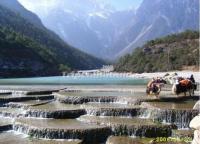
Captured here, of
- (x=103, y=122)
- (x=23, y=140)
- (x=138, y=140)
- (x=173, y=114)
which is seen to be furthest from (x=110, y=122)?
(x=23, y=140)

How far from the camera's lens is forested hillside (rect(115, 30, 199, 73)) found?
6457 inches

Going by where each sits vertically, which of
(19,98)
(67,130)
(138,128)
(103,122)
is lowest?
(67,130)

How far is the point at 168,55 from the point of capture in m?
176

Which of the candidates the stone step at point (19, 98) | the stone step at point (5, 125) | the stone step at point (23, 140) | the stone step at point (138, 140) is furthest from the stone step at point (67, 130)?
Answer: the stone step at point (19, 98)

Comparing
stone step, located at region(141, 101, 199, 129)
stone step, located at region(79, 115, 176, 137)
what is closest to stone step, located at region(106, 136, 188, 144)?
stone step, located at region(79, 115, 176, 137)

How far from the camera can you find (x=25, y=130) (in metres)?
29.7

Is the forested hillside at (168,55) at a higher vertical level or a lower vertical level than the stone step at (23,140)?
higher

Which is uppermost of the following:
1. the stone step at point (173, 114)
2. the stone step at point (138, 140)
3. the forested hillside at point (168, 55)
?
the forested hillside at point (168, 55)

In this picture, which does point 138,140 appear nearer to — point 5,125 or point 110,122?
point 110,122

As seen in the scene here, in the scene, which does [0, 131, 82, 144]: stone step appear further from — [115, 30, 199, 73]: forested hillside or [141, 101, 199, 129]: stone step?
[115, 30, 199, 73]: forested hillside

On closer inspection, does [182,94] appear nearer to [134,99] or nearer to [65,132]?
[134,99]

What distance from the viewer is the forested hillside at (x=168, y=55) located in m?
164

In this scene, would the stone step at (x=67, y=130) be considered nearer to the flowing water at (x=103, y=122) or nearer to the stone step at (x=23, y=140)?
the flowing water at (x=103, y=122)

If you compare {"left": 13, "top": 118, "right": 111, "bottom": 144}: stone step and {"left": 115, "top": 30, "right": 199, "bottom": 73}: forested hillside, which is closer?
{"left": 13, "top": 118, "right": 111, "bottom": 144}: stone step
